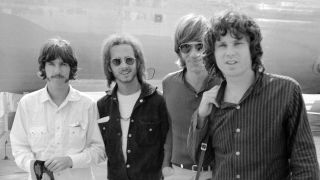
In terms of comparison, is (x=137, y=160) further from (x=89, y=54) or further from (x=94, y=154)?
(x=89, y=54)

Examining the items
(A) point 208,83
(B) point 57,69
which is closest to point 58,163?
(B) point 57,69

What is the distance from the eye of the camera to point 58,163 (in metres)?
2.14

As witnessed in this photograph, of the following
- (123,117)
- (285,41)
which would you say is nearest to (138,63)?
(123,117)

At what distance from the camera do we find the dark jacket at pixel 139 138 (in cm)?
232

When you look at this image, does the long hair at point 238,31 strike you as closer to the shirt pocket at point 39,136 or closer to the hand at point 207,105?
the hand at point 207,105

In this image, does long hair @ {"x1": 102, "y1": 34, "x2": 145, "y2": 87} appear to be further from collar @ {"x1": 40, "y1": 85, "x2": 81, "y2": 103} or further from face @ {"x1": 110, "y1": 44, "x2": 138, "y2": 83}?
collar @ {"x1": 40, "y1": 85, "x2": 81, "y2": 103}

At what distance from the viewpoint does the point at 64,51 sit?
236 cm

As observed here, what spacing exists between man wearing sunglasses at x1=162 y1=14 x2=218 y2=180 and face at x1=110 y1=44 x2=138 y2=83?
0.24 m

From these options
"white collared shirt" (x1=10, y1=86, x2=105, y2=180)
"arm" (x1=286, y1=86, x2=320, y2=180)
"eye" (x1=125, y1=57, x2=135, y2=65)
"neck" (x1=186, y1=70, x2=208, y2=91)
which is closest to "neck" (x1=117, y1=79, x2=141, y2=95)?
"eye" (x1=125, y1=57, x2=135, y2=65)

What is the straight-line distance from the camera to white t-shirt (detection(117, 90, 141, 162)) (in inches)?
92.4

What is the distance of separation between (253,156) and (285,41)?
5.94 meters

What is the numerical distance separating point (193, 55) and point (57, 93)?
756mm

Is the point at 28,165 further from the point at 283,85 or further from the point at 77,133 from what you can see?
the point at 283,85

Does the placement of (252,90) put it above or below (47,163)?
above
